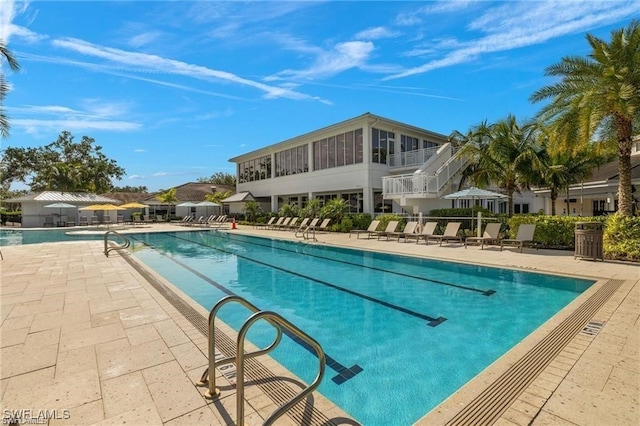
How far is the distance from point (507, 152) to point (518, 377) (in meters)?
16.5

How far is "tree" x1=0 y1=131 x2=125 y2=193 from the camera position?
43.4 metres

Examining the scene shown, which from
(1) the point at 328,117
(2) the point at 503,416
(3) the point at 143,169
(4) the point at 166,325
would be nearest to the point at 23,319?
(4) the point at 166,325

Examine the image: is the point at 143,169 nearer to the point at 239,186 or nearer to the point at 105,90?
the point at 239,186

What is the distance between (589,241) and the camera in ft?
32.8

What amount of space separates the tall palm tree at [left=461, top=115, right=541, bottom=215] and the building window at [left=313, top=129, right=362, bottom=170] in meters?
7.17

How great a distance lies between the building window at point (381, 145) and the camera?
2227cm

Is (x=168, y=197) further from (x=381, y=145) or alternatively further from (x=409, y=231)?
(x=409, y=231)

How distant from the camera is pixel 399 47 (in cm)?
1488

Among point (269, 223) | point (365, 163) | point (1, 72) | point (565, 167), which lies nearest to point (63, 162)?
point (269, 223)

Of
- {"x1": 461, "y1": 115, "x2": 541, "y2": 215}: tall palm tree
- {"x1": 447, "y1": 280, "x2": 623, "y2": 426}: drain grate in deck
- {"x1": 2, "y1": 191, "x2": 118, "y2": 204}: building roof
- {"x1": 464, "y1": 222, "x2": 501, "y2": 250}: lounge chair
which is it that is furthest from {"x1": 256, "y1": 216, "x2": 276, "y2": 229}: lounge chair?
{"x1": 447, "y1": 280, "x2": 623, "y2": 426}: drain grate in deck

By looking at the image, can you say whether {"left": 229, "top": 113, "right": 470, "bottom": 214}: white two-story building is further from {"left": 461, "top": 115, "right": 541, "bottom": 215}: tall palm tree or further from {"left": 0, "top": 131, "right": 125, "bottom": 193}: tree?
{"left": 0, "top": 131, "right": 125, "bottom": 193}: tree

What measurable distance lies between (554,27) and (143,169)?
176ft

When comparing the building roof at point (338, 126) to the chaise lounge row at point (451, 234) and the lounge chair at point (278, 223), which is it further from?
the chaise lounge row at point (451, 234)

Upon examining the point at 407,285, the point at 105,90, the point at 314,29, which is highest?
the point at 314,29
